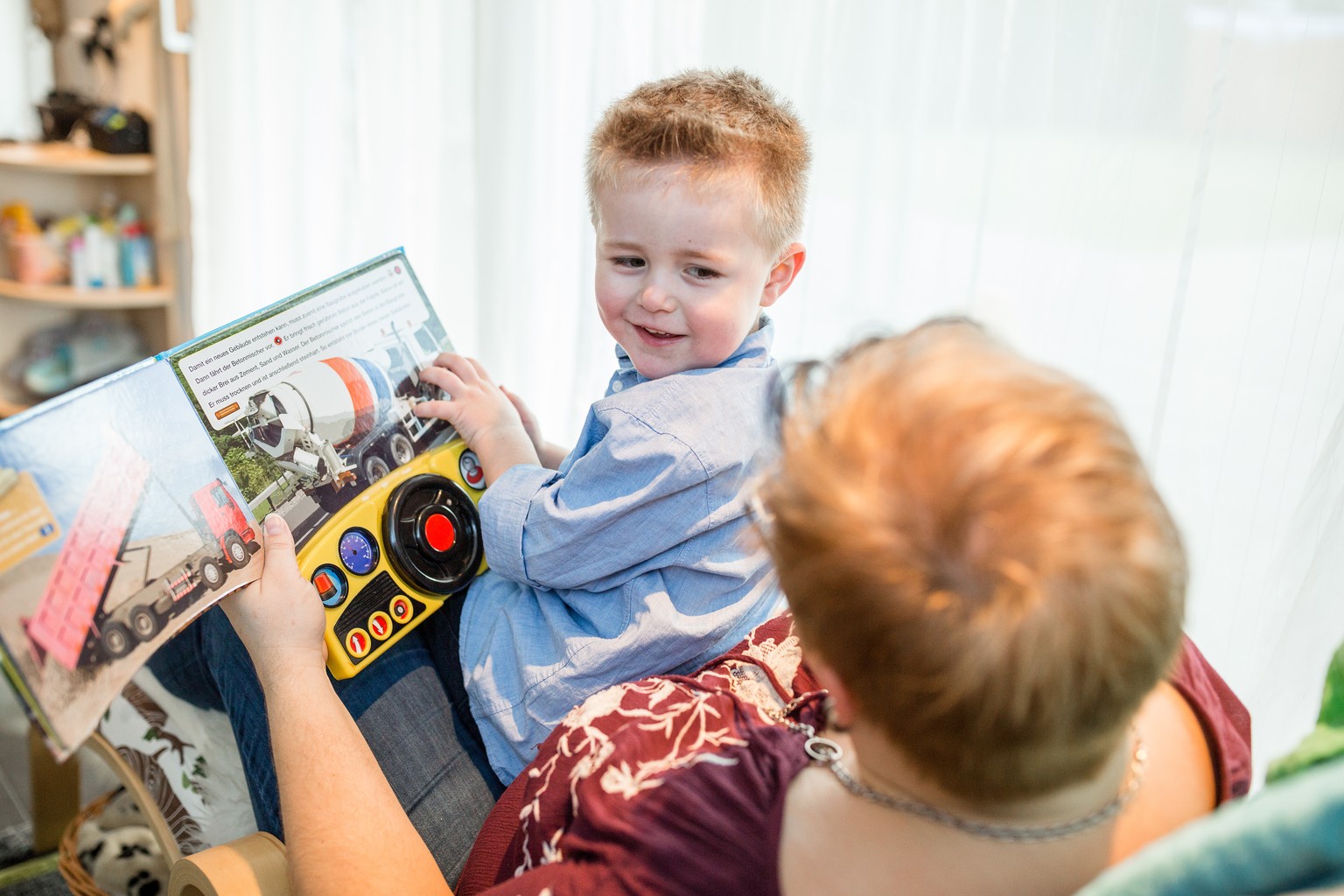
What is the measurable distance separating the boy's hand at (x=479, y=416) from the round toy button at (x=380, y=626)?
177 millimetres

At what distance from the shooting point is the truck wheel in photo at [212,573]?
0.77 m

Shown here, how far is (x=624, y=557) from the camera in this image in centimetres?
87

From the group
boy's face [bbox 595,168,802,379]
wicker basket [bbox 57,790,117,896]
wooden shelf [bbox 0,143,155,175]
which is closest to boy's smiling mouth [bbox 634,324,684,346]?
boy's face [bbox 595,168,802,379]

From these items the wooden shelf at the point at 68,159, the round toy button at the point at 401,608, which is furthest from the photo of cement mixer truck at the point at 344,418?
the wooden shelf at the point at 68,159

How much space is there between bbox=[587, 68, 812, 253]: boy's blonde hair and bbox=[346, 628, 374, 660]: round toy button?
45 cm

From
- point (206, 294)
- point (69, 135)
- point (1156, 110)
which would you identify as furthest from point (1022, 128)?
point (69, 135)

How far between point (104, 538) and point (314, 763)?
22 centimetres

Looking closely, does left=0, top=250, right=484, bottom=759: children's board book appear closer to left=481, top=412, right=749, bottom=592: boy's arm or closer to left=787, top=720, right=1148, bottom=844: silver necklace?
left=481, top=412, right=749, bottom=592: boy's arm

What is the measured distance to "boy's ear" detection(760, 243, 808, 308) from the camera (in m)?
0.99

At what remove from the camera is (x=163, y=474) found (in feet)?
2.53

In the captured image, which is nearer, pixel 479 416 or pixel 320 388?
pixel 320 388

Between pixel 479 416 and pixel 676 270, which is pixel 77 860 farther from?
pixel 676 270

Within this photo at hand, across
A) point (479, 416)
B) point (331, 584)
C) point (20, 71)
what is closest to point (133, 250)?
point (20, 71)

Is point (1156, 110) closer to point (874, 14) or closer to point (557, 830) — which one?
point (874, 14)
